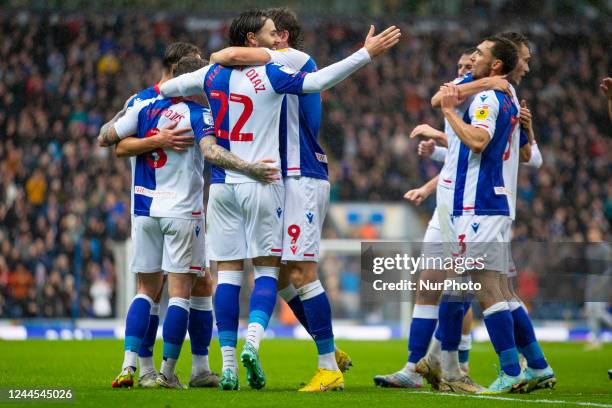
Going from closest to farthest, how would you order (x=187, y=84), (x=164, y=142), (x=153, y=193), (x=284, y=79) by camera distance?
(x=284, y=79) → (x=187, y=84) → (x=164, y=142) → (x=153, y=193)

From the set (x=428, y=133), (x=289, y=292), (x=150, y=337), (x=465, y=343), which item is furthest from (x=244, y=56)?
(x=465, y=343)

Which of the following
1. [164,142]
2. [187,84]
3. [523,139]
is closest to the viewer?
[187,84]

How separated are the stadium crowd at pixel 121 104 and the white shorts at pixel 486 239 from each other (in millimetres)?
11170

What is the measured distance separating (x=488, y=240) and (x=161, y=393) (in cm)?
231

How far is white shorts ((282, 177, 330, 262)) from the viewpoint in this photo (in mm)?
7066

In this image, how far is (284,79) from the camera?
273 inches

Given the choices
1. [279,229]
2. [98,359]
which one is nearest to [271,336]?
[98,359]

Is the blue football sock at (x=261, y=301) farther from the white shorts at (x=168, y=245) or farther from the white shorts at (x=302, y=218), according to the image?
the white shorts at (x=168, y=245)

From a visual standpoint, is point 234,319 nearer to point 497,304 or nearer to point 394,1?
point 497,304

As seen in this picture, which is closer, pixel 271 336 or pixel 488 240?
pixel 488 240

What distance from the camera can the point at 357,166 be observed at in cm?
2453

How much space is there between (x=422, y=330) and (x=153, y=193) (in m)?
2.23

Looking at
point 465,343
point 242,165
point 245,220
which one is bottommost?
point 465,343

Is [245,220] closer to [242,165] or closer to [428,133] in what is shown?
[242,165]
